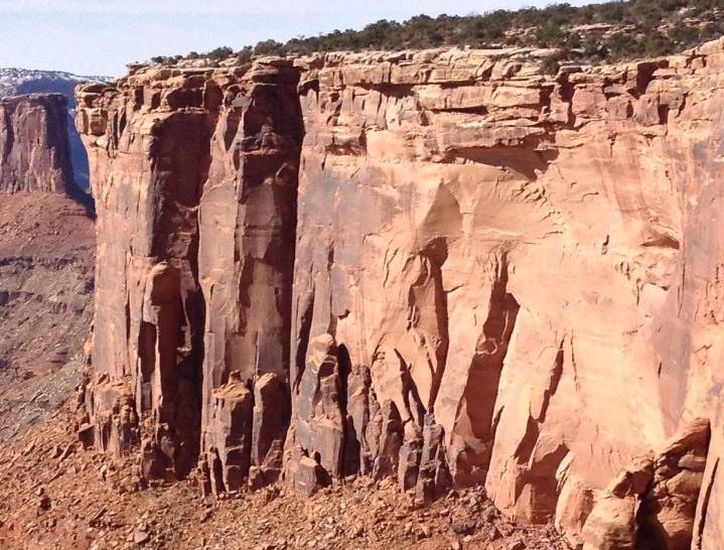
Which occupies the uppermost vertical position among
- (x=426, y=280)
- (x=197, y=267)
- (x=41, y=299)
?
(x=426, y=280)

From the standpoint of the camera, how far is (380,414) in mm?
30062

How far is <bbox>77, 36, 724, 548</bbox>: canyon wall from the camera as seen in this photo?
68.6ft

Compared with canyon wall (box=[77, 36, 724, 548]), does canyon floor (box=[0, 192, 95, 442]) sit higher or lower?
lower

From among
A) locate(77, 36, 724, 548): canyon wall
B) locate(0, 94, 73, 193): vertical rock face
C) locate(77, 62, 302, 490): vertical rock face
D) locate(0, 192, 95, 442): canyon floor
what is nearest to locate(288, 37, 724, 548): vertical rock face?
locate(77, 36, 724, 548): canyon wall

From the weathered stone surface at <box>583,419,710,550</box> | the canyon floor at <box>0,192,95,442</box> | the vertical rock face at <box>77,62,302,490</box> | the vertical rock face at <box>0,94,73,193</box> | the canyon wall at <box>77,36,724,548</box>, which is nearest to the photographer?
the weathered stone surface at <box>583,419,710,550</box>

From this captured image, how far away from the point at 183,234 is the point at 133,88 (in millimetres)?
5697

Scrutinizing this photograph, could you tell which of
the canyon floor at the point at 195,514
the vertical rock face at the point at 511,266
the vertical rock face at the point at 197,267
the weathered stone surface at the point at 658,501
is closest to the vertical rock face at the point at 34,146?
the canyon floor at the point at 195,514

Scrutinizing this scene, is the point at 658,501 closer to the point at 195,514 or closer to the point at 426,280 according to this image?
the point at 426,280

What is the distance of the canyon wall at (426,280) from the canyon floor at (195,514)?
63 cm

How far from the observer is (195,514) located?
111 ft

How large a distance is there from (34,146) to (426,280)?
75.8m

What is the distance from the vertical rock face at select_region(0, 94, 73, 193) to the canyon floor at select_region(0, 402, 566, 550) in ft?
185

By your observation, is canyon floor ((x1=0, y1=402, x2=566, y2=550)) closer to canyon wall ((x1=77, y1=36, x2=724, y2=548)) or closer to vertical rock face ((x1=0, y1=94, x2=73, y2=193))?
canyon wall ((x1=77, y1=36, x2=724, y2=548))

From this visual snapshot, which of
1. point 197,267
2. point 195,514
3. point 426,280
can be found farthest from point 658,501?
point 197,267
